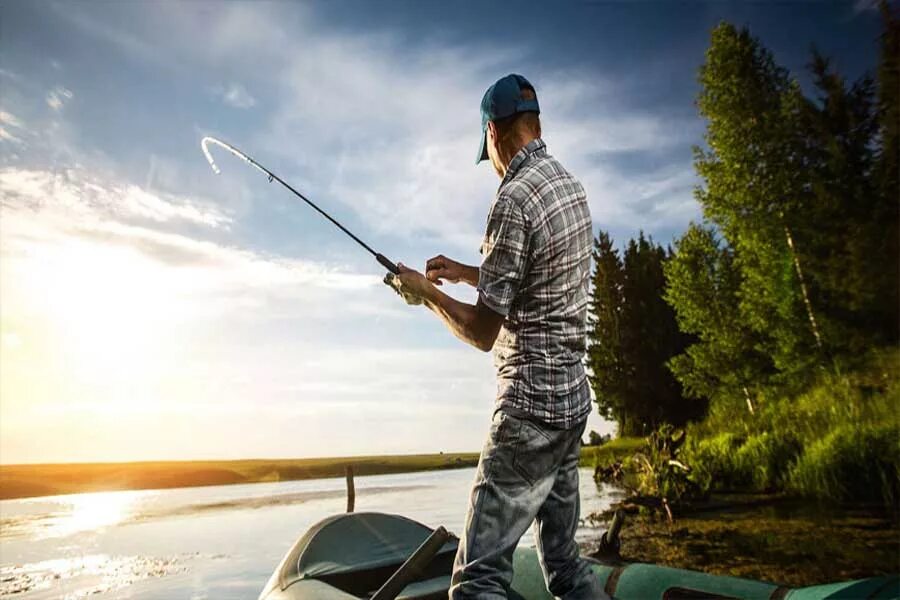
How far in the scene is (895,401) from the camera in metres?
10.5

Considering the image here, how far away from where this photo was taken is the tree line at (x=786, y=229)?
1520cm

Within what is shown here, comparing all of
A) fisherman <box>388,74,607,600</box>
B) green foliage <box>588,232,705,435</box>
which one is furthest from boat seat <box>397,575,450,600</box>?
green foliage <box>588,232,705,435</box>

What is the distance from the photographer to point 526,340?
201 cm

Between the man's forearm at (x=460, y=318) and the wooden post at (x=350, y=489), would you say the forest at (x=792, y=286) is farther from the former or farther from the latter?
the man's forearm at (x=460, y=318)

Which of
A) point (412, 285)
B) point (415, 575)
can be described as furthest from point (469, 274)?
point (415, 575)

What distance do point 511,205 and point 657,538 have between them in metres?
7.39

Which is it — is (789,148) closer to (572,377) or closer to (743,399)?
(743,399)

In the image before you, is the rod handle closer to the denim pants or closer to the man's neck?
the man's neck

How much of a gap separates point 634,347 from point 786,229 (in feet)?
46.5

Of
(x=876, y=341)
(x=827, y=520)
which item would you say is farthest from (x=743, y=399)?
(x=827, y=520)

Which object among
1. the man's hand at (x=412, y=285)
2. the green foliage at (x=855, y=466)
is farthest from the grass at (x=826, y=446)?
the man's hand at (x=412, y=285)

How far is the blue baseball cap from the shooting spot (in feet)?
7.11

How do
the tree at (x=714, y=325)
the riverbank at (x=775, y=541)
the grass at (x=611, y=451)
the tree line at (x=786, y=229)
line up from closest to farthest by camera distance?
the riverbank at (x=775, y=541), the tree line at (x=786, y=229), the tree at (x=714, y=325), the grass at (x=611, y=451)

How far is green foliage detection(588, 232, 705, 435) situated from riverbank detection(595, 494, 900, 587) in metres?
20.9
